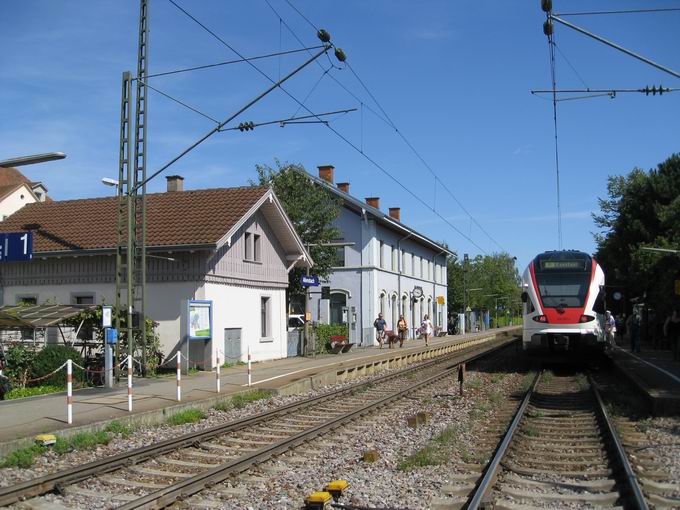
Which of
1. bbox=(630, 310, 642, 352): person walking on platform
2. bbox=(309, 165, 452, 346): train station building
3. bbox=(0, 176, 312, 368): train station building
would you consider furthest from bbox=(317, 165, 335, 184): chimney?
bbox=(630, 310, 642, 352): person walking on platform

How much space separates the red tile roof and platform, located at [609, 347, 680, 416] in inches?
467

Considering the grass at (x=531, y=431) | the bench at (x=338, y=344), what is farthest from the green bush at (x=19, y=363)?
the bench at (x=338, y=344)

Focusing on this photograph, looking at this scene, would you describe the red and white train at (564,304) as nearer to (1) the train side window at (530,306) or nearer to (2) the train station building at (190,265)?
(1) the train side window at (530,306)

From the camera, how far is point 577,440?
1041cm

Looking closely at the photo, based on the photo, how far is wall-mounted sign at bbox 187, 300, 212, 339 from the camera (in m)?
19.4

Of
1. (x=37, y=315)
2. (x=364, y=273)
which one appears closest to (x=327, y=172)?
(x=364, y=273)

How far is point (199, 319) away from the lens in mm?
19781

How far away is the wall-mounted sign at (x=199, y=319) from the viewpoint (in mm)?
19359

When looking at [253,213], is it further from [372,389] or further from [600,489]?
[600,489]

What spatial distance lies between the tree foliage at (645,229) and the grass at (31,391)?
2329cm

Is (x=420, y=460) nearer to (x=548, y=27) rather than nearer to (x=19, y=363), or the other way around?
(x=548, y=27)

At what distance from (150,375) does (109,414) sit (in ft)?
22.9

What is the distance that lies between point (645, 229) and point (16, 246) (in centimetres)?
3041

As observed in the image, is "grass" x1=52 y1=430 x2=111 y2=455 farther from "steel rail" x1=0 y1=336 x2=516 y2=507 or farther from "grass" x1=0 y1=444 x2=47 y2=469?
"steel rail" x1=0 y1=336 x2=516 y2=507
